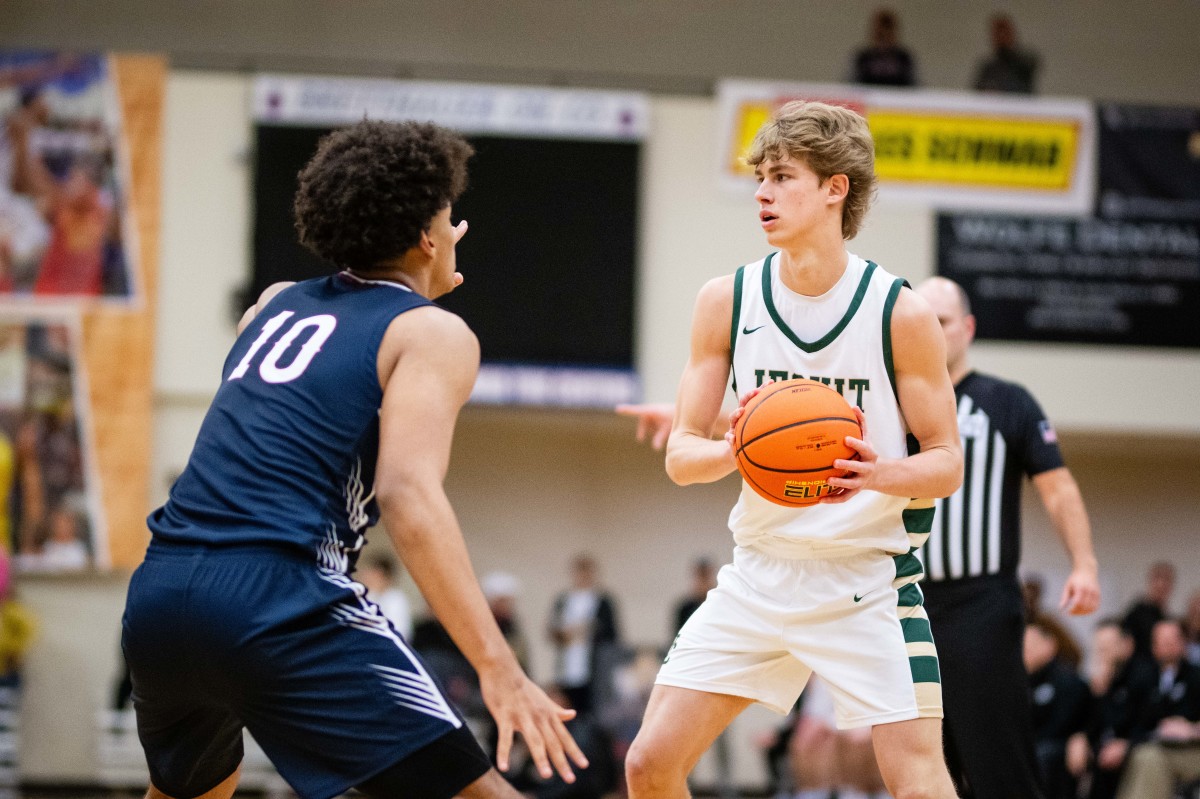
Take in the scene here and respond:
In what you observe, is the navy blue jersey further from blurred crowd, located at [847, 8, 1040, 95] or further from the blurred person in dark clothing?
blurred crowd, located at [847, 8, 1040, 95]

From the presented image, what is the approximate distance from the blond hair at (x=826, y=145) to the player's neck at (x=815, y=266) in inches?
4.7

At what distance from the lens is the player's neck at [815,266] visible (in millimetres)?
3967

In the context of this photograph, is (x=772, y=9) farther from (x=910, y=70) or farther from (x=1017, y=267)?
(x=1017, y=267)

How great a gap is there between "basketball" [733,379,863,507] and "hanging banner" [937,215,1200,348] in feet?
29.5

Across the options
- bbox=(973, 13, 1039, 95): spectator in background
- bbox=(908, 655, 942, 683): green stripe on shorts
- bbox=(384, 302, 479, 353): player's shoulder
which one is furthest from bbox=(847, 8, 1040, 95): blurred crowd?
bbox=(384, 302, 479, 353): player's shoulder

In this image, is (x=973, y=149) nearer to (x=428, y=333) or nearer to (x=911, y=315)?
(x=911, y=315)

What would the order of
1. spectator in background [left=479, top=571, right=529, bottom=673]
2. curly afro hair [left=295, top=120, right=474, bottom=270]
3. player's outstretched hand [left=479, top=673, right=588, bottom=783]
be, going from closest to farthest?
player's outstretched hand [left=479, top=673, right=588, bottom=783], curly afro hair [left=295, top=120, right=474, bottom=270], spectator in background [left=479, top=571, right=529, bottom=673]

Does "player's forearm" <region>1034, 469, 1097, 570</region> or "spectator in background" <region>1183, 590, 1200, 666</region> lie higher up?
"player's forearm" <region>1034, 469, 1097, 570</region>

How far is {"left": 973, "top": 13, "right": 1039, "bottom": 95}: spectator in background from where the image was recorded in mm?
12758

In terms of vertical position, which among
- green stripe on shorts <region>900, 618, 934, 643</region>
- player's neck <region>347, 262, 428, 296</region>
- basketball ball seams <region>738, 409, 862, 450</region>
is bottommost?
green stripe on shorts <region>900, 618, 934, 643</region>

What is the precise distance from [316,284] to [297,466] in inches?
19.4

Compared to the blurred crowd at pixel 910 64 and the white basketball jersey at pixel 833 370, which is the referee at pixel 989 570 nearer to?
the white basketball jersey at pixel 833 370

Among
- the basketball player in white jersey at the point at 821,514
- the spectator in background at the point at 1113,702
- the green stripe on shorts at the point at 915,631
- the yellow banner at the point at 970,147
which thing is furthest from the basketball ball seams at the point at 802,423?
the yellow banner at the point at 970,147

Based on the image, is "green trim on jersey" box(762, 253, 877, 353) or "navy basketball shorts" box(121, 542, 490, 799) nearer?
"navy basketball shorts" box(121, 542, 490, 799)
